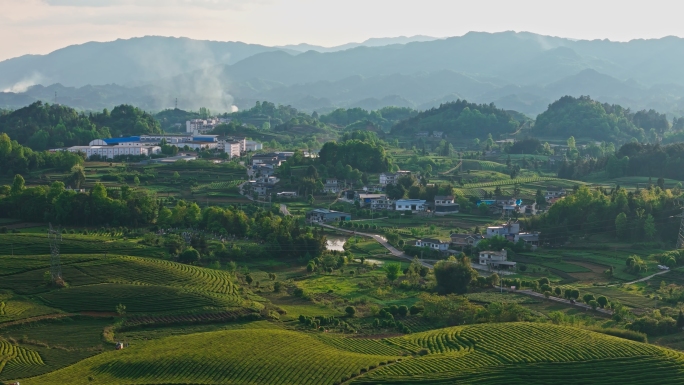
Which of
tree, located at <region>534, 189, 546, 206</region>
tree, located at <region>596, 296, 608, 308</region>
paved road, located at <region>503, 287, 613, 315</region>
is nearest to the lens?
paved road, located at <region>503, 287, 613, 315</region>

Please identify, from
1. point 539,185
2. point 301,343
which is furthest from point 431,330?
point 539,185

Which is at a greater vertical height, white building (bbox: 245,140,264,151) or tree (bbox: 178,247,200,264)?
white building (bbox: 245,140,264,151)

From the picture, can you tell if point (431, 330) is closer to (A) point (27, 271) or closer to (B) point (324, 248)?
(B) point (324, 248)

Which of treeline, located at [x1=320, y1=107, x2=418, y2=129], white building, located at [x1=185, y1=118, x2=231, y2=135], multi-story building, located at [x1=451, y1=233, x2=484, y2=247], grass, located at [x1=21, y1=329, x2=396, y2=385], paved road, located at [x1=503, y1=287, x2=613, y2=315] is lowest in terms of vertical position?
grass, located at [x1=21, y1=329, x2=396, y2=385]

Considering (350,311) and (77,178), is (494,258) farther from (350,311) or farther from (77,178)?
(77,178)

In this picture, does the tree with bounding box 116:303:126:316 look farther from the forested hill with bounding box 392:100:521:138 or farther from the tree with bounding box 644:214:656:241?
the forested hill with bounding box 392:100:521:138

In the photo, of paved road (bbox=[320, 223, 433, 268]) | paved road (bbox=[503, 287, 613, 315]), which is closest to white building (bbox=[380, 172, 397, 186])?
paved road (bbox=[320, 223, 433, 268])

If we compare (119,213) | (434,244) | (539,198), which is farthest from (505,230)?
(119,213)

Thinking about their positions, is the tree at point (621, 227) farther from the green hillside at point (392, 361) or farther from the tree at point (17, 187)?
the tree at point (17, 187)
